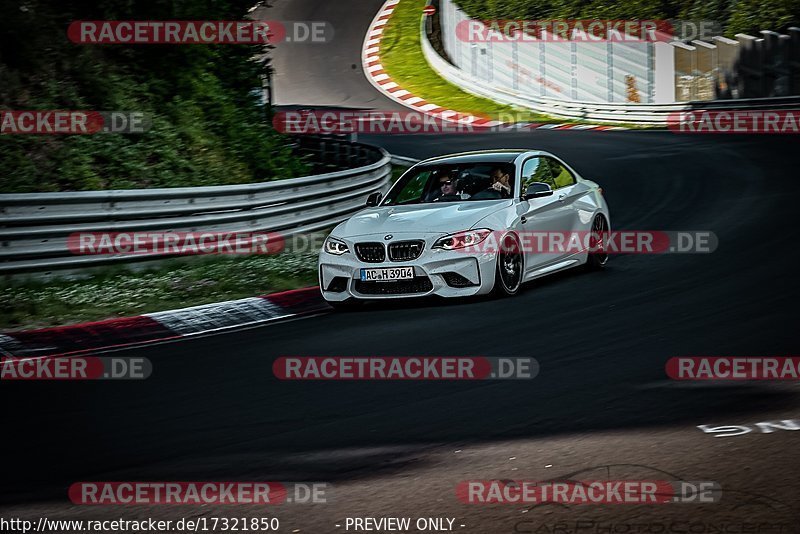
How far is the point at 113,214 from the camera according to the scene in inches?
535

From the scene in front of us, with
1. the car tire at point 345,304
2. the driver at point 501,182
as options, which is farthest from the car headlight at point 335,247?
the driver at point 501,182

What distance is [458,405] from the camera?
7363 mm

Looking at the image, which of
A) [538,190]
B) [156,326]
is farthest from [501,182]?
[156,326]

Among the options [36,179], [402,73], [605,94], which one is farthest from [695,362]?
[402,73]

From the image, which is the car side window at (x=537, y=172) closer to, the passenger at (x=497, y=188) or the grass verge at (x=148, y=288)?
the passenger at (x=497, y=188)

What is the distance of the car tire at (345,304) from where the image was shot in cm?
1148

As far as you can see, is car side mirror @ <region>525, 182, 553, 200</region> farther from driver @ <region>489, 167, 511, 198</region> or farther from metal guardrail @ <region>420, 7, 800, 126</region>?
metal guardrail @ <region>420, 7, 800, 126</region>

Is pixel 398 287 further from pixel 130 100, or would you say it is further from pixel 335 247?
pixel 130 100

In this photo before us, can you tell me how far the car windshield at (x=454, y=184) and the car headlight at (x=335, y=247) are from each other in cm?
105

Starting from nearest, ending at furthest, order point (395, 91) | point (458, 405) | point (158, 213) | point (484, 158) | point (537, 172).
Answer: point (458, 405) → point (484, 158) → point (537, 172) → point (158, 213) → point (395, 91)

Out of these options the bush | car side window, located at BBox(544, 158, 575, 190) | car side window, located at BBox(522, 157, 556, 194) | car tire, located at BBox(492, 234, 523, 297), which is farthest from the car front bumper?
the bush

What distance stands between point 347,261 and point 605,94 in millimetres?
27856

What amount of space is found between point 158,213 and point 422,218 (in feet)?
13.0

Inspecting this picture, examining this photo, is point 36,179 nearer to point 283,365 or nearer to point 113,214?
point 113,214
